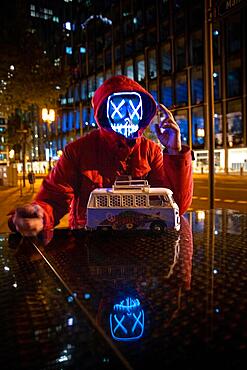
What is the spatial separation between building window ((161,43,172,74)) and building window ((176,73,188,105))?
2.19 m

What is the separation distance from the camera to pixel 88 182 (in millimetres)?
2414

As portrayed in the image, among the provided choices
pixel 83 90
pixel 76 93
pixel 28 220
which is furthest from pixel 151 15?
pixel 28 220

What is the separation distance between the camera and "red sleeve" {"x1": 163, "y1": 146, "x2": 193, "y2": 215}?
2291mm

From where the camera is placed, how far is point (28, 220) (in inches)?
73.8

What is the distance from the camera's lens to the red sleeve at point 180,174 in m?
2.29

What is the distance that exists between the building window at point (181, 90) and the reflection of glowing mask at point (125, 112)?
39.8 metres

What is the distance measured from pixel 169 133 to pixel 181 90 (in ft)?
135

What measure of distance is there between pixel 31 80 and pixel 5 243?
1367cm

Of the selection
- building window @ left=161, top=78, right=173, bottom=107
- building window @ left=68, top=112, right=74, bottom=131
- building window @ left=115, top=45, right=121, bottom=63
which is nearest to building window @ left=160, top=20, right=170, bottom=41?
building window @ left=161, top=78, right=173, bottom=107

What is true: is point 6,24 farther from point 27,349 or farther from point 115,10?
point 115,10

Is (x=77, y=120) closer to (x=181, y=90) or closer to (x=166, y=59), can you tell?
(x=166, y=59)

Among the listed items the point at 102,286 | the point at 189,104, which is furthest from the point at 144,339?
the point at 189,104

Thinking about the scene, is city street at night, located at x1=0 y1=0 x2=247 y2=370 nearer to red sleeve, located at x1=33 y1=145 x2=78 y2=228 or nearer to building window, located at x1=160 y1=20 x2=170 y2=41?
red sleeve, located at x1=33 y1=145 x2=78 y2=228

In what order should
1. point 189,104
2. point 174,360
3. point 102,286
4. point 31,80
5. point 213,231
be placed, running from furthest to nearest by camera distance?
point 189,104
point 31,80
point 213,231
point 102,286
point 174,360
